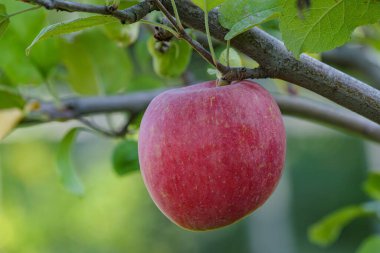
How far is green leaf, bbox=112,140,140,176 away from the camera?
0.95 meters

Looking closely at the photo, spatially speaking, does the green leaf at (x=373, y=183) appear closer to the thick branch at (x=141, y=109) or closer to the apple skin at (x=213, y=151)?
the thick branch at (x=141, y=109)

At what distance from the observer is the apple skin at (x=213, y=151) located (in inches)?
21.6

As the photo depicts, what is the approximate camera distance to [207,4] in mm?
546

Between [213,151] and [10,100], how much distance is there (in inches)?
21.3

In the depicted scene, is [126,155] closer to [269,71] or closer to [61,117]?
[61,117]

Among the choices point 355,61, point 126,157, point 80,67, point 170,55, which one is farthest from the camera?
point 355,61

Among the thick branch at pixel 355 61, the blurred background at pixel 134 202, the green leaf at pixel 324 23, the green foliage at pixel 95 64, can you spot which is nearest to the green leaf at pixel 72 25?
the green leaf at pixel 324 23

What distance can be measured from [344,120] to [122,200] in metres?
4.10

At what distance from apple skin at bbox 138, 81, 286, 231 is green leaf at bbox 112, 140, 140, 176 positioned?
0.37 meters

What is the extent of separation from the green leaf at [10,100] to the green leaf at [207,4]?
527 millimetres

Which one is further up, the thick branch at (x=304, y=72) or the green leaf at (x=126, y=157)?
the thick branch at (x=304, y=72)

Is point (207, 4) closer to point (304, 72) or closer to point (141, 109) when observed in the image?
point (304, 72)

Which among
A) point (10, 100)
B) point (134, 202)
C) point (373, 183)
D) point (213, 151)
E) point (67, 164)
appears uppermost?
point (213, 151)

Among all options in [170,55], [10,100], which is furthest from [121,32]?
[10,100]
